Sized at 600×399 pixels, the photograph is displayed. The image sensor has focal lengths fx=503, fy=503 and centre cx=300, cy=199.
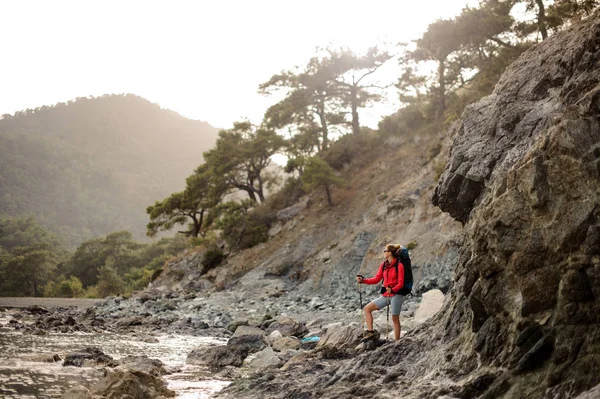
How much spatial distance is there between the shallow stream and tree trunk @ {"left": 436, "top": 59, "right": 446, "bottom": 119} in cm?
2270

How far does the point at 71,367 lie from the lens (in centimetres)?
1052

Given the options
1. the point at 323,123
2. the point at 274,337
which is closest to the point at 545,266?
the point at 274,337

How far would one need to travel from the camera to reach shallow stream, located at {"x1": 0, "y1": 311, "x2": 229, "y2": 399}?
8.73 meters

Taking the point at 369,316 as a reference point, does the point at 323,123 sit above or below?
above

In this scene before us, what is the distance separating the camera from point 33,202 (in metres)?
172

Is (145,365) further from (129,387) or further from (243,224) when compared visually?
(243,224)

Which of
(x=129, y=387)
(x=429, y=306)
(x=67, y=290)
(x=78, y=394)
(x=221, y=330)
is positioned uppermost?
(x=67, y=290)

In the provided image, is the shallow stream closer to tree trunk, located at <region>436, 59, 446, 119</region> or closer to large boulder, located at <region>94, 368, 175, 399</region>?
large boulder, located at <region>94, 368, 175, 399</region>

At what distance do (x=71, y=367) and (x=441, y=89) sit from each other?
2769cm

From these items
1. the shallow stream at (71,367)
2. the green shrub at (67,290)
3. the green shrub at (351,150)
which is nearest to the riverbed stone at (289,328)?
the shallow stream at (71,367)

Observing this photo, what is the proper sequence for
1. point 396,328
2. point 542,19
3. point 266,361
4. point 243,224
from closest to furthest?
point 396,328 < point 266,361 < point 542,19 < point 243,224

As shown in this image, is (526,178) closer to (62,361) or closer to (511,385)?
(511,385)

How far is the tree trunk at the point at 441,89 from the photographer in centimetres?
3101

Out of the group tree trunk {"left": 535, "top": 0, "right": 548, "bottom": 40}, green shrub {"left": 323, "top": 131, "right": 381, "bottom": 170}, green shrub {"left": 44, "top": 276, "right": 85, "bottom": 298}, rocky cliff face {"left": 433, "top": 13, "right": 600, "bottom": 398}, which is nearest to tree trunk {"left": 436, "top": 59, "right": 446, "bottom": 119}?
green shrub {"left": 323, "top": 131, "right": 381, "bottom": 170}
